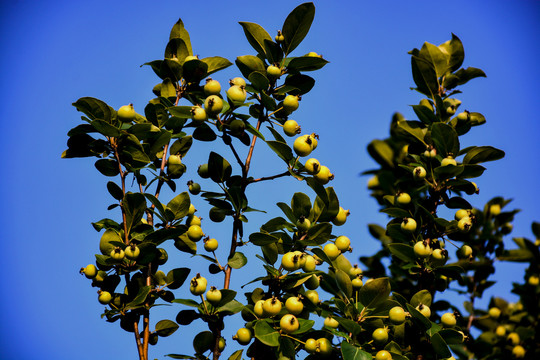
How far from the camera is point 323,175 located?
201 centimetres

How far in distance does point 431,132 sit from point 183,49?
1375 mm

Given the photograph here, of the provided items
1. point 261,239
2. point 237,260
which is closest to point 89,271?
point 237,260

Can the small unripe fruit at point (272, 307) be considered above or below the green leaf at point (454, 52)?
below

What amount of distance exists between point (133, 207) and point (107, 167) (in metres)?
0.28

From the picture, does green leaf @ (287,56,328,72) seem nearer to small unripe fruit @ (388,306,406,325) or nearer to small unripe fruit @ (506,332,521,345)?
small unripe fruit @ (388,306,406,325)

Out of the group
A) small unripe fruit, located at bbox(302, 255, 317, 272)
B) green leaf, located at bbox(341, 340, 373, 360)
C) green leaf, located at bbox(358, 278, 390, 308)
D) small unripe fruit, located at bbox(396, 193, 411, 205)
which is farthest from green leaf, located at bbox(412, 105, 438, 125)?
green leaf, located at bbox(341, 340, 373, 360)

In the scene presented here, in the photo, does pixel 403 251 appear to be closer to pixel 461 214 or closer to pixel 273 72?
pixel 461 214

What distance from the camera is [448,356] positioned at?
6.60ft

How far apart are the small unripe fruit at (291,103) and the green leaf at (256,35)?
0.28m

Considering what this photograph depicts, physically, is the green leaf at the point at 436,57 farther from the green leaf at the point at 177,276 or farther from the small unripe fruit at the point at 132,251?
the small unripe fruit at the point at 132,251

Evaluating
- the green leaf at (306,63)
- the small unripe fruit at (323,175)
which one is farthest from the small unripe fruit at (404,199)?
the green leaf at (306,63)

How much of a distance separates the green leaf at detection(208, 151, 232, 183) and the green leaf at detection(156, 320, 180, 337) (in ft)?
2.12

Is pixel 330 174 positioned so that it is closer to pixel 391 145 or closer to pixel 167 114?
pixel 167 114

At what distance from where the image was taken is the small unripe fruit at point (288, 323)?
5.87ft
